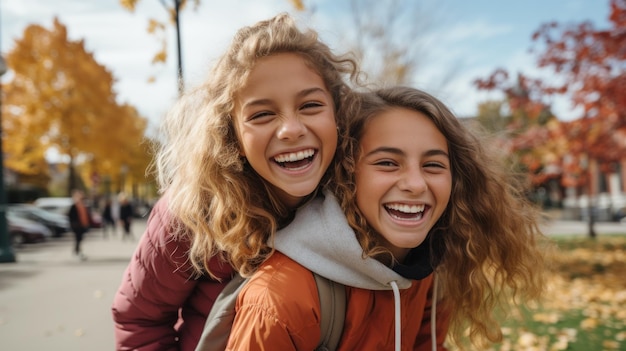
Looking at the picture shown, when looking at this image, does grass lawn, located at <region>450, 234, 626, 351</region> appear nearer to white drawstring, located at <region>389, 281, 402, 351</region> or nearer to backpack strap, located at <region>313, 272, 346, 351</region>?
white drawstring, located at <region>389, 281, 402, 351</region>

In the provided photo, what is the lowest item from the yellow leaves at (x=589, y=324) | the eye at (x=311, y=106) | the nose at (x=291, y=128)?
the yellow leaves at (x=589, y=324)

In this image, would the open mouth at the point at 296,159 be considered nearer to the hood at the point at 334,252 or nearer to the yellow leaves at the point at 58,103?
the hood at the point at 334,252

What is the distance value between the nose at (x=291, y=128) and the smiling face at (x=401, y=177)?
31 cm

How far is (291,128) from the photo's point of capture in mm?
1922

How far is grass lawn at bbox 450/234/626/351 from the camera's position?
456 centimetres

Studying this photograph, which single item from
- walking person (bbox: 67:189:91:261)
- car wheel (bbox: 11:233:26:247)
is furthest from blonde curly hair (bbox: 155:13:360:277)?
car wheel (bbox: 11:233:26:247)

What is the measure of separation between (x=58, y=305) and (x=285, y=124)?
6.13 metres

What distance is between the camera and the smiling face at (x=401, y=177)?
6.59 feet

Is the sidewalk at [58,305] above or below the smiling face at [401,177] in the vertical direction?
below

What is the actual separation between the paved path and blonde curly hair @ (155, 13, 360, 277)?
5.76 feet

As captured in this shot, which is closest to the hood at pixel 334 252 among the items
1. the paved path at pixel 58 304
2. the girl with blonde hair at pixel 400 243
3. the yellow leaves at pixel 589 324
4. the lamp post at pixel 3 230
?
the girl with blonde hair at pixel 400 243

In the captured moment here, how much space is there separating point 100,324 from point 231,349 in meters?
4.65

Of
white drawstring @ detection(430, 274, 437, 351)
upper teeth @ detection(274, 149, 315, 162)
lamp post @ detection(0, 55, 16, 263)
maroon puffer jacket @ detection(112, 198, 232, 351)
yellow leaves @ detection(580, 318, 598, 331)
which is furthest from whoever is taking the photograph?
lamp post @ detection(0, 55, 16, 263)

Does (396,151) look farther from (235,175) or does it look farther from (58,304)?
(58,304)
